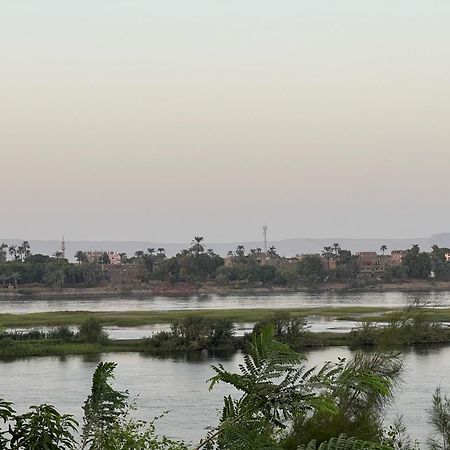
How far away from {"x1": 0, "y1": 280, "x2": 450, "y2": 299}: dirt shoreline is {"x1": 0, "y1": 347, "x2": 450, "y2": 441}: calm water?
74.4 m

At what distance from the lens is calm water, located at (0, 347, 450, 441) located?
28016mm

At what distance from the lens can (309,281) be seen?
130000mm

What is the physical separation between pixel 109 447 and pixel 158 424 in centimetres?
2176

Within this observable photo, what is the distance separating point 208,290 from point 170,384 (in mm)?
90760

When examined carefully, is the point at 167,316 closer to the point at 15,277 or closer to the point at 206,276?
the point at 15,277

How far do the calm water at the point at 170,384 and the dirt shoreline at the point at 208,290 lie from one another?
74.4m

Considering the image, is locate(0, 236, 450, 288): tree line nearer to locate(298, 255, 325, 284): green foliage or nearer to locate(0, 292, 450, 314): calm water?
locate(298, 255, 325, 284): green foliage

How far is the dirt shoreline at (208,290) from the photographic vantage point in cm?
11956

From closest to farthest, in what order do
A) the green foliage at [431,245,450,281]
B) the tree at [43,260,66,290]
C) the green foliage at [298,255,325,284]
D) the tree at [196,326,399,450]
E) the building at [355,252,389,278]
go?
1. the tree at [196,326,399,450]
2. the tree at [43,260,66,290]
3. the green foliage at [298,255,325,284]
4. the green foliage at [431,245,450,281]
5. the building at [355,252,389,278]

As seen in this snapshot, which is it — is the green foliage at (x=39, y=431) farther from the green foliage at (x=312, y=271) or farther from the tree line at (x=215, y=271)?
the green foliage at (x=312, y=271)

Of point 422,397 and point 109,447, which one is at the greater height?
point 109,447

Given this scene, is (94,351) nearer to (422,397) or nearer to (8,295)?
(422,397)

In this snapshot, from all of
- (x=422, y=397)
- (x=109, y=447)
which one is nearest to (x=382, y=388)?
(x=109, y=447)

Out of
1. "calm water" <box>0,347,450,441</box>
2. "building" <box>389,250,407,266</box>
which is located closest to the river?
"calm water" <box>0,347,450,441</box>
